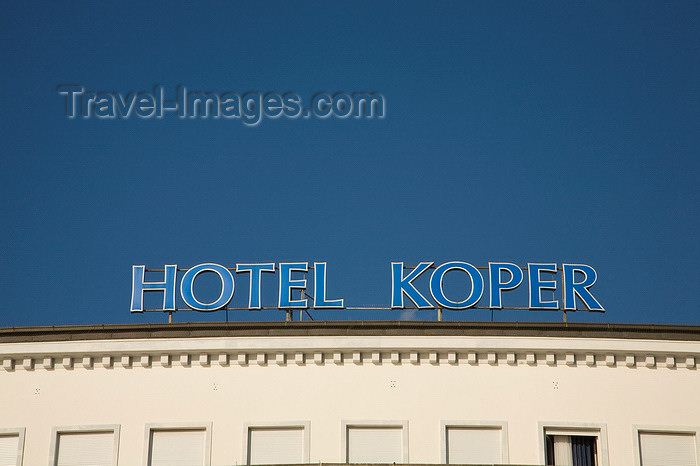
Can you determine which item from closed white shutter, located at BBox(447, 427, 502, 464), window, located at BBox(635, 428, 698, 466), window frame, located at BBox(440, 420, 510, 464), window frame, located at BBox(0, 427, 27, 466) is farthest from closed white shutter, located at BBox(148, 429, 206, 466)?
window, located at BBox(635, 428, 698, 466)

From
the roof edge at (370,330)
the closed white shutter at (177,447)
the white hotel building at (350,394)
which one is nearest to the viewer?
the white hotel building at (350,394)

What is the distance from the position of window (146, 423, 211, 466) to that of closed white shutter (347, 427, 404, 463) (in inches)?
183

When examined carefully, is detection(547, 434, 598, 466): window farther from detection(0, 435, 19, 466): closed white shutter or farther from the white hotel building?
detection(0, 435, 19, 466): closed white shutter

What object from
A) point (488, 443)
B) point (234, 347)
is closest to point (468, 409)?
point (488, 443)

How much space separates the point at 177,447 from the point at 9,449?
5550mm

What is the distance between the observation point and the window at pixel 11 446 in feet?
113

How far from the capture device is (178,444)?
34.4 m

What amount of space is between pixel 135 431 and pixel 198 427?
2076 mm

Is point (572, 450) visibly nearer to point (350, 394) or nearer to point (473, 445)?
point (473, 445)

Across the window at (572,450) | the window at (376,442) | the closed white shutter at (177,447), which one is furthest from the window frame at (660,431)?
the closed white shutter at (177,447)

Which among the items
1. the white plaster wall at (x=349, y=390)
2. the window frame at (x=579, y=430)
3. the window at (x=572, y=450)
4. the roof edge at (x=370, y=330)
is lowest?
the window at (x=572, y=450)

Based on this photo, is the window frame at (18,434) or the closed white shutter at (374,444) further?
the window frame at (18,434)

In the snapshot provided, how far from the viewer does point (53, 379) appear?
35281mm

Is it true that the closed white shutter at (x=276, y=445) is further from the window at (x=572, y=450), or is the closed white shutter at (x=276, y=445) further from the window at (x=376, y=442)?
the window at (x=572, y=450)
